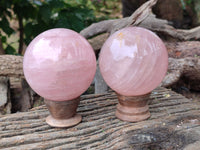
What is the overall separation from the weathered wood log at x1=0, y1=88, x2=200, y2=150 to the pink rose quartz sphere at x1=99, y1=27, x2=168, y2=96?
0.22 meters

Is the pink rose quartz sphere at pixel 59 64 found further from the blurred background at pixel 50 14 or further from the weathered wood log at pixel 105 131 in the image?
the blurred background at pixel 50 14

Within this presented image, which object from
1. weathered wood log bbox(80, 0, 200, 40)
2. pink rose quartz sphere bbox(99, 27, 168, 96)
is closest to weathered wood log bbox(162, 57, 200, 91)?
weathered wood log bbox(80, 0, 200, 40)

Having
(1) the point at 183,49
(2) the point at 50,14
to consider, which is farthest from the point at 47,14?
(1) the point at 183,49

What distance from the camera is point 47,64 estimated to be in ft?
3.51

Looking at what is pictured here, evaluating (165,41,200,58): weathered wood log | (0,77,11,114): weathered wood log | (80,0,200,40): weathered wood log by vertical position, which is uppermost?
(80,0,200,40): weathered wood log

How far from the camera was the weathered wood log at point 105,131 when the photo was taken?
112 centimetres

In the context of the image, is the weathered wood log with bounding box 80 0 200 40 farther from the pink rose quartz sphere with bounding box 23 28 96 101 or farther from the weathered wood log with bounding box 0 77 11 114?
the weathered wood log with bounding box 0 77 11 114

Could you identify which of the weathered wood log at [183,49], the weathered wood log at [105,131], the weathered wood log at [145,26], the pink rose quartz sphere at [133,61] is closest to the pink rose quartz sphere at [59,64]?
the pink rose quartz sphere at [133,61]

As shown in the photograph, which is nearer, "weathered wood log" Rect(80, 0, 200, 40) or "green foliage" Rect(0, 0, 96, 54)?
"weathered wood log" Rect(80, 0, 200, 40)

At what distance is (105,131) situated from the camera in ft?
4.05

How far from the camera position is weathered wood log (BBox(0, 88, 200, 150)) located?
112cm

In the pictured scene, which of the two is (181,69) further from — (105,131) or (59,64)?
(59,64)

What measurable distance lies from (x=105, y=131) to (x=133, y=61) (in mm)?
421

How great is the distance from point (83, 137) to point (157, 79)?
51 centimetres
